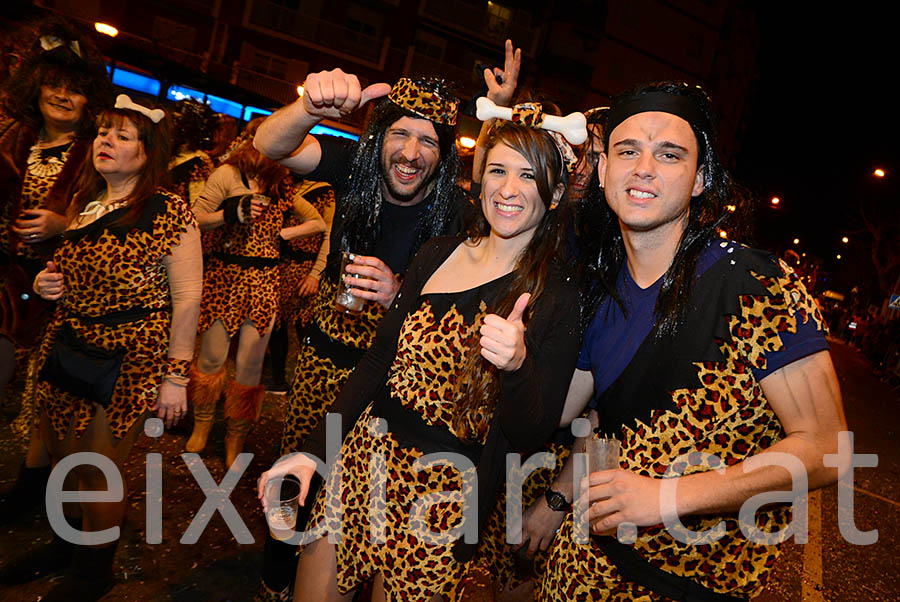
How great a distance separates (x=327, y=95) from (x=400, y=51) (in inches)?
1053

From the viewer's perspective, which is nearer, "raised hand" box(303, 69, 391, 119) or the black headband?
the black headband

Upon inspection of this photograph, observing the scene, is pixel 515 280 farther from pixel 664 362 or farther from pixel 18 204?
pixel 18 204

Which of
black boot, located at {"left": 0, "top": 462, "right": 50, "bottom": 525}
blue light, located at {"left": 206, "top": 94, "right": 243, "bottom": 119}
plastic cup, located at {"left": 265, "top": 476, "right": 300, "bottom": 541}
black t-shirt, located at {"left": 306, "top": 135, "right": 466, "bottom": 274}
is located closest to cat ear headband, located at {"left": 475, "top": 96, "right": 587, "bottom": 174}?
black t-shirt, located at {"left": 306, "top": 135, "right": 466, "bottom": 274}

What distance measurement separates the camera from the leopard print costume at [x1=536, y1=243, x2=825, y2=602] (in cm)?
150

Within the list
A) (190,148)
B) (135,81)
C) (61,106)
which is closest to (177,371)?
(61,106)

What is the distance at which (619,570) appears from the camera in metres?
1.70

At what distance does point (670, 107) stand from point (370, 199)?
1480mm

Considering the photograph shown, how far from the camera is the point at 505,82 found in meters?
2.95

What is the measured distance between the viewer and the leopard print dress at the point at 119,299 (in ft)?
8.49

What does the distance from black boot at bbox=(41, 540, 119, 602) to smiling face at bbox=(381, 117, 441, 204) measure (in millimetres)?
2214

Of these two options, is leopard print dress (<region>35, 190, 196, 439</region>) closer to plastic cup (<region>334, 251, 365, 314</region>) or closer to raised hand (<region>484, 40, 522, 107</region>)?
plastic cup (<region>334, 251, 365, 314</region>)

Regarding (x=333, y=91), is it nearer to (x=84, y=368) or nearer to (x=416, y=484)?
(x=416, y=484)

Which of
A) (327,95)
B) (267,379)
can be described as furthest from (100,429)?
(267,379)

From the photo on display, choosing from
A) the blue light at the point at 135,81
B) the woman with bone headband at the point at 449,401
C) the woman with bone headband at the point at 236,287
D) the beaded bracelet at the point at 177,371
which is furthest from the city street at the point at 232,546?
the blue light at the point at 135,81
